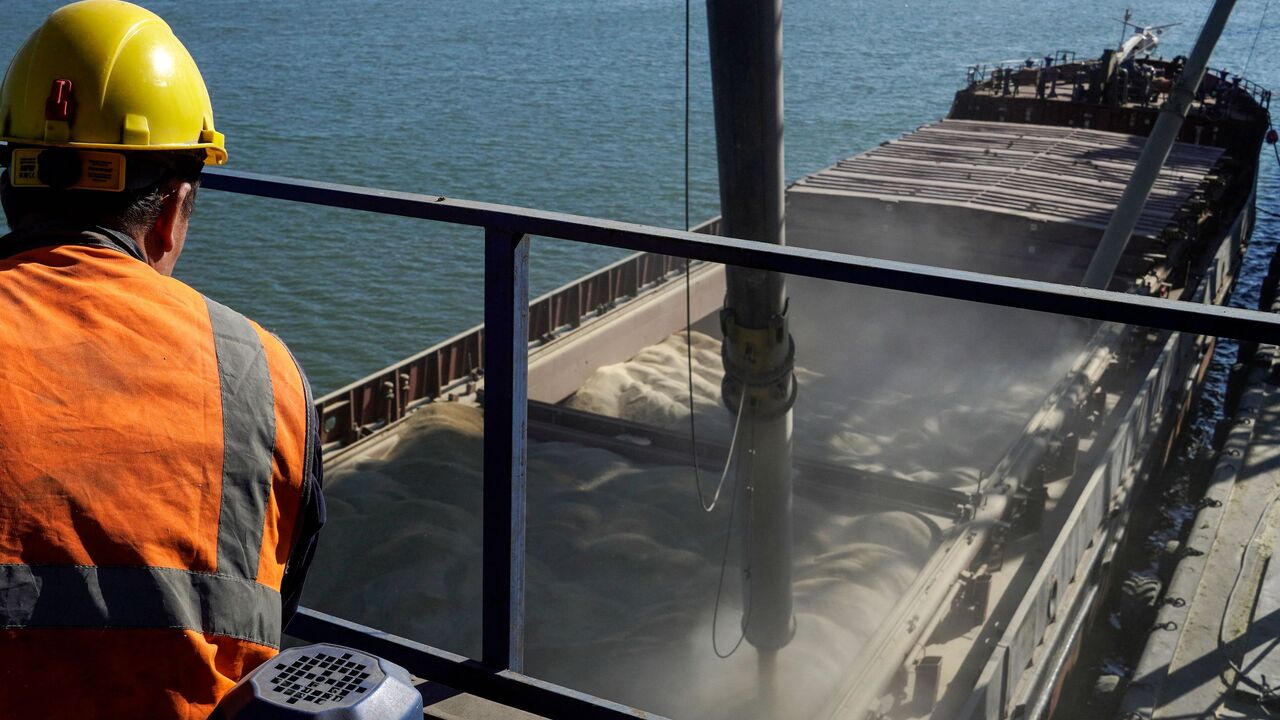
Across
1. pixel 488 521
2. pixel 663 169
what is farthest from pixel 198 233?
pixel 488 521

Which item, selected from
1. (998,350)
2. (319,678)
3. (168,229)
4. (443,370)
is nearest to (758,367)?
(168,229)

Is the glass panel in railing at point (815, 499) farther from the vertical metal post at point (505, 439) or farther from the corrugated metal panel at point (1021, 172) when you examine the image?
the vertical metal post at point (505, 439)

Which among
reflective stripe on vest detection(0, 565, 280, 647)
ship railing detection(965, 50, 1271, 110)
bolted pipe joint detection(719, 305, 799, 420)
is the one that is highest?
ship railing detection(965, 50, 1271, 110)

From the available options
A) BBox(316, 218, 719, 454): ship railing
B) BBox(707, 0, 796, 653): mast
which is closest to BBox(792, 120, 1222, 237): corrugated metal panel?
BBox(316, 218, 719, 454): ship railing

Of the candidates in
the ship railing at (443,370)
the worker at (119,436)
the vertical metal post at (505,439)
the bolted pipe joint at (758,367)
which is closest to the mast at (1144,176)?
the ship railing at (443,370)

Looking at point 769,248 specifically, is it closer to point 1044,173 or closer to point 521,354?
point 521,354

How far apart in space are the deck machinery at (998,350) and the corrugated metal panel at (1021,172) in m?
Answer: 0.06

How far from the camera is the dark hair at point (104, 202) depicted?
1.82 m

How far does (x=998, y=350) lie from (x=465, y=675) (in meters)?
13.9

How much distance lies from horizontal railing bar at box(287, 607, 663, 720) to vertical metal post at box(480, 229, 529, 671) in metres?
0.05

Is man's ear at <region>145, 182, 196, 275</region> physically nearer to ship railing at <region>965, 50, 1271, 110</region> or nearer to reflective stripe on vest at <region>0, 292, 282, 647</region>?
reflective stripe on vest at <region>0, 292, 282, 647</region>

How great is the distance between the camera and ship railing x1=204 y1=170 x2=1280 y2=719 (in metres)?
2.06

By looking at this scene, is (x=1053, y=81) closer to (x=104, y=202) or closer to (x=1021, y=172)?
(x=1021, y=172)

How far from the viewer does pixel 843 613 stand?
866cm
